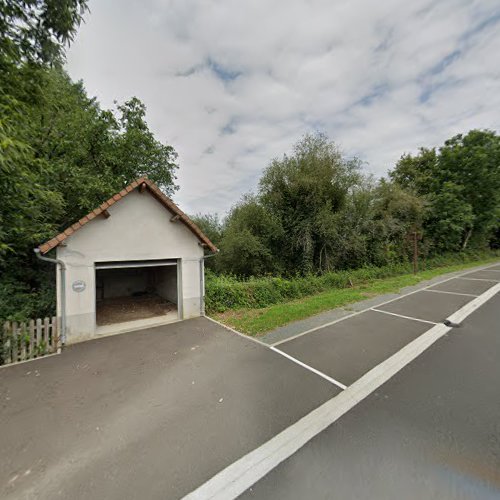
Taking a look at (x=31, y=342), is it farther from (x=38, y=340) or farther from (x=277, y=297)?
(x=277, y=297)

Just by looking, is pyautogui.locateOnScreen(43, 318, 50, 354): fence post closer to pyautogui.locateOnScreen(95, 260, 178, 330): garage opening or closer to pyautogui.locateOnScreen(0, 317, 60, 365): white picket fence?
pyautogui.locateOnScreen(0, 317, 60, 365): white picket fence

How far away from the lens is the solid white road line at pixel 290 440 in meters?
1.96

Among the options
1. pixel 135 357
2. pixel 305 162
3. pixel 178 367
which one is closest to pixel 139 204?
pixel 135 357

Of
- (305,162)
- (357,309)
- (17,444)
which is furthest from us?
(305,162)

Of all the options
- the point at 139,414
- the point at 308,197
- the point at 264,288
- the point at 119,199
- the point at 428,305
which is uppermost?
the point at 308,197

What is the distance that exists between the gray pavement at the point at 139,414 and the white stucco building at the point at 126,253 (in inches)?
44.0

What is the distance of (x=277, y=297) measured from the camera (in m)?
8.59

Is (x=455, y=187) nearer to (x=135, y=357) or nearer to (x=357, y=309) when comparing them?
(x=357, y=309)

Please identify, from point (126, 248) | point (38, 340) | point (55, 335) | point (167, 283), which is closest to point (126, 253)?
point (126, 248)

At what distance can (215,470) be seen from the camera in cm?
211

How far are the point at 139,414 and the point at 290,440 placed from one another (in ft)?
6.47

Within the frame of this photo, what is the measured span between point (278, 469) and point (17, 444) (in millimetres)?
2922

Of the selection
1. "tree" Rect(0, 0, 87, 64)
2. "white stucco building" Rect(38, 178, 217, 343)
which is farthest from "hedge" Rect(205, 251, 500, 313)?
"tree" Rect(0, 0, 87, 64)

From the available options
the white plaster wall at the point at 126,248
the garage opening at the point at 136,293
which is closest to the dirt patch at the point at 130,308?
the garage opening at the point at 136,293
